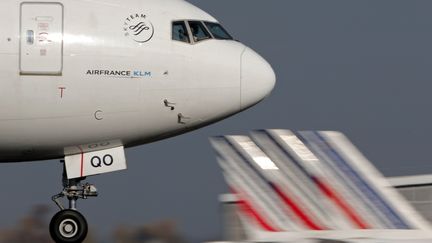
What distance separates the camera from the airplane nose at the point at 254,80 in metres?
31.4

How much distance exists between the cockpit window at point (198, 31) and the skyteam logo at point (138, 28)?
102cm

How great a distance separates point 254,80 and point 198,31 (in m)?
1.71

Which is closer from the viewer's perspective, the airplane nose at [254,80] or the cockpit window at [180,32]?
the airplane nose at [254,80]

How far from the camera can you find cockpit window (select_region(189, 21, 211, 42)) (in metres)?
32.0

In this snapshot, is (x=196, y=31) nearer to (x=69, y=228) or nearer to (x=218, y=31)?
(x=218, y=31)

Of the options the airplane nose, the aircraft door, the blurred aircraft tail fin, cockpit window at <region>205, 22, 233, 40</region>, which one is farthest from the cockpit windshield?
the blurred aircraft tail fin

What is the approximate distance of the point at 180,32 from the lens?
105 ft

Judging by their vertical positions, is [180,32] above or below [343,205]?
above

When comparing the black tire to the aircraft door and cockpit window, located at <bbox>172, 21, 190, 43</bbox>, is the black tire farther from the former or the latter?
cockpit window, located at <bbox>172, 21, 190, 43</bbox>

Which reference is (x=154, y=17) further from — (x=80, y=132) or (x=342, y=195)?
(x=342, y=195)

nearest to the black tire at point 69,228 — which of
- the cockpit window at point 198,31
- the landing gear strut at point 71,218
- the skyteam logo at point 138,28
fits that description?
the landing gear strut at point 71,218

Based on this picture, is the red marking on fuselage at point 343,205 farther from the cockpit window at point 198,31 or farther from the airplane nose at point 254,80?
the cockpit window at point 198,31

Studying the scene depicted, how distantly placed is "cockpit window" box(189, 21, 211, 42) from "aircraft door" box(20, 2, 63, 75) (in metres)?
2.92

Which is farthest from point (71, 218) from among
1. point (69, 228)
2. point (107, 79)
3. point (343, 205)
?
point (343, 205)
